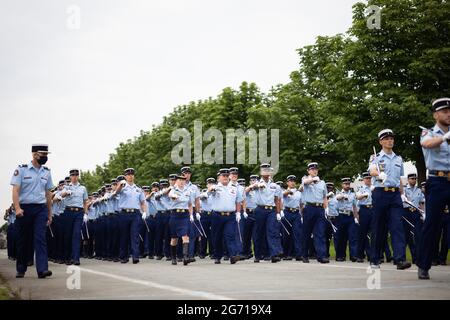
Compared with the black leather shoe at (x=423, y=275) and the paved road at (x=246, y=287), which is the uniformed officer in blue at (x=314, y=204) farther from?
the black leather shoe at (x=423, y=275)

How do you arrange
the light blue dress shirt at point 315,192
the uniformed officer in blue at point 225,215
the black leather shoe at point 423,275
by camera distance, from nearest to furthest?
1. the black leather shoe at point 423,275
2. the uniformed officer in blue at point 225,215
3. the light blue dress shirt at point 315,192

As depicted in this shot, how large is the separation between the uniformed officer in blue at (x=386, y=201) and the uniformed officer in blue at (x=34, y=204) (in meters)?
5.53

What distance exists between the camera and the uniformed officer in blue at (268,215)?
1773 centimetres

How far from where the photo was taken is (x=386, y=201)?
1194 cm

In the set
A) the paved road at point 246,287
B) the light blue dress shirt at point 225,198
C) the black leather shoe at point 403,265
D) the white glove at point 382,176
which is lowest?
the paved road at point 246,287

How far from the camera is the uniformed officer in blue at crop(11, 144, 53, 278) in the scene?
12086 millimetres

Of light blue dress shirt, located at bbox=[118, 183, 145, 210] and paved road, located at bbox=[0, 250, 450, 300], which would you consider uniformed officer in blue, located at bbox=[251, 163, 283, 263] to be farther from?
paved road, located at bbox=[0, 250, 450, 300]

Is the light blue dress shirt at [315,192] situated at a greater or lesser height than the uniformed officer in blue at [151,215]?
greater

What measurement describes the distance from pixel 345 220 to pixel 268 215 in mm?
3216

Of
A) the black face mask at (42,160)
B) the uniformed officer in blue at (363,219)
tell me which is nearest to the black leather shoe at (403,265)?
the uniformed officer in blue at (363,219)

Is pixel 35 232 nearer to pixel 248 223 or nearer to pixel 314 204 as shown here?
pixel 314 204
